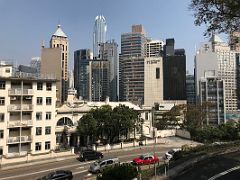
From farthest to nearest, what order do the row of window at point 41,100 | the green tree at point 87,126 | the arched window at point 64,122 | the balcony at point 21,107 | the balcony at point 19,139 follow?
the arched window at point 64,122
the green tree at point 87,126
the row of window at point 41,100
the balcony at point 21,107
the balcony at point 19,139

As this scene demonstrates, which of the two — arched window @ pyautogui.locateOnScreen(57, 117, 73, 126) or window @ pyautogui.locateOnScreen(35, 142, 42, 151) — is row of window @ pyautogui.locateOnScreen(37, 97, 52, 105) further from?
window @ pyautogui.locateOnScreen(35, 142, 42, 151)

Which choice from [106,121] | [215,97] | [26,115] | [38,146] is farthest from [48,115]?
[215,97]

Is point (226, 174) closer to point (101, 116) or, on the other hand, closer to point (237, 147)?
point (237, 147)

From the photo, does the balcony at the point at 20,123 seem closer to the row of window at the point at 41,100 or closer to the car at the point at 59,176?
the row of window at the point at 41,100

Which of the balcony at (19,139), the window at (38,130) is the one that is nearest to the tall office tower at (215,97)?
the window at (38,130)

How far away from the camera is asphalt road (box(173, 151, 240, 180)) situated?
1115 inches

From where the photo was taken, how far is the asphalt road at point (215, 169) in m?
28.3

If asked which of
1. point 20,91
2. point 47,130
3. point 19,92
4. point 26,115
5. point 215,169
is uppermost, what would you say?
point 20,91

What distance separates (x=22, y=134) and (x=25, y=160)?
26.8 ft

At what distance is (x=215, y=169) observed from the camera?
30.4m

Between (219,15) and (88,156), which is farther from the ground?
(219,15)

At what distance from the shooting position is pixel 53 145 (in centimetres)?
6262

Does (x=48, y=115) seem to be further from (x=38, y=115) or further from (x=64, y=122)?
(x=64, y=122)

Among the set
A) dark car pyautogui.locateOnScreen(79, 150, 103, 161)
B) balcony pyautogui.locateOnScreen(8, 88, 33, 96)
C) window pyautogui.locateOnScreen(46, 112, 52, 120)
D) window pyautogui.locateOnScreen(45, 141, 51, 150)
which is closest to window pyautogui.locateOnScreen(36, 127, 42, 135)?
window pyautogui.locateOnScreen(45, 141, 51, 150)
